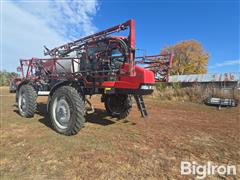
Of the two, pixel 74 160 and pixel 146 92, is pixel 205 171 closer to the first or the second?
pixel 146 92

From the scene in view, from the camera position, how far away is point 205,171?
234 cm

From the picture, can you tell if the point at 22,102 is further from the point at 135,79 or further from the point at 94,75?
the point at 135,79

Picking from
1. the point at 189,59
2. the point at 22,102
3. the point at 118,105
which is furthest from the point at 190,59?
the point at 22,102

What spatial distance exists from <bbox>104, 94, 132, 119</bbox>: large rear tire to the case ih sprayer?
3 cm

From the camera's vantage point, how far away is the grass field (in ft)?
7.58

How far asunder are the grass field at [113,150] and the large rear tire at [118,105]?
0.82 meters

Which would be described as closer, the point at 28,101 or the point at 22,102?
the point at 28,101

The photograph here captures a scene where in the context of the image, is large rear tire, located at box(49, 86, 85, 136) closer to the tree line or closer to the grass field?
the grass field

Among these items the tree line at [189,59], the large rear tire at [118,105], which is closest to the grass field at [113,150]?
the large rear tire at [118,105]

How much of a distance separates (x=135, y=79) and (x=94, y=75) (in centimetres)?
111

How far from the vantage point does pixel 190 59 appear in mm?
38688

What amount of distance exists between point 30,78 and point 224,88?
10.5 metres

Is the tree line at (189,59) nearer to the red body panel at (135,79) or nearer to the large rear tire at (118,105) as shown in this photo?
the large rear tire at (118,105)

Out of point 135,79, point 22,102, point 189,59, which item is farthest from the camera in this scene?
point 189,59
